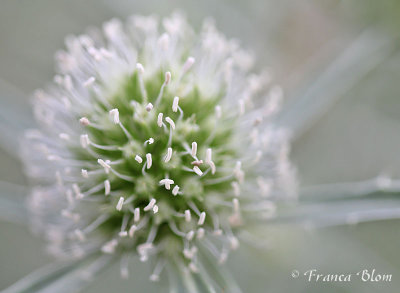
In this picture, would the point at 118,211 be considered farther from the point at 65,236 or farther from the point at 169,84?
the point at 169,84

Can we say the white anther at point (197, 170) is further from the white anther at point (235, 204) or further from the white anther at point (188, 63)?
the white anther at point (188, 63)

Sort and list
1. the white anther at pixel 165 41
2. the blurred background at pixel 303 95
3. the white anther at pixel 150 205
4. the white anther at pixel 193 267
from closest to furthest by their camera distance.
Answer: the white anther at pixel 150 205
the white anther at pixel 193 267
the white anther at pixel 165 41
the blurred background at pixel 303 95

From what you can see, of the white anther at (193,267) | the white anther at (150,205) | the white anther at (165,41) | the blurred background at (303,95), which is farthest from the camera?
the blurred background at (303,95)

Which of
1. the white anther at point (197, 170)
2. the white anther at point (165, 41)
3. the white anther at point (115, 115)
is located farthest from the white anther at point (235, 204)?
the white anther at point (165, 41)

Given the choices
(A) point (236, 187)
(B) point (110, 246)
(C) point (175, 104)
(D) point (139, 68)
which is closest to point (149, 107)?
(C) point (175, 104)

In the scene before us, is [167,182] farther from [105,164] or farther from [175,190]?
[105,164]

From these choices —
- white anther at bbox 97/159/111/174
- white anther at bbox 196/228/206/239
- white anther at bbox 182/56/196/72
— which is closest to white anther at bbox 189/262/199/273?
white anther at bbox 196/228/206/239
